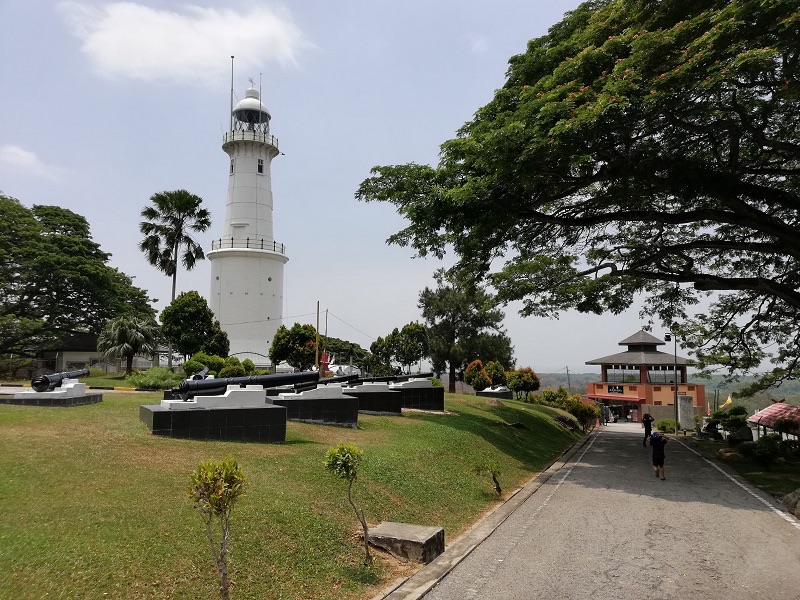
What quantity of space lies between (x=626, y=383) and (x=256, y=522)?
2369 inches

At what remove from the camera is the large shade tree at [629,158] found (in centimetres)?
1413

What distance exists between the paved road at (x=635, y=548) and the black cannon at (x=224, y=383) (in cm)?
794

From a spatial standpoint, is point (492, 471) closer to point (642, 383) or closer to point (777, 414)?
point (777, 414)

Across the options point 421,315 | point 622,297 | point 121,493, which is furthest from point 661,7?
point 421,315

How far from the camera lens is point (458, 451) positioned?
16531mm

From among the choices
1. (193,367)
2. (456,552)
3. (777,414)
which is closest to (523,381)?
(777,414)

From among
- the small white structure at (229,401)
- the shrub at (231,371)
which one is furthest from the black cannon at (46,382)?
the shrub at (231,371)

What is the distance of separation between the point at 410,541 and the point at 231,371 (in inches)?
943

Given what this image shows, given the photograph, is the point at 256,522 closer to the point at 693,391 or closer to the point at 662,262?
the point at 662,262

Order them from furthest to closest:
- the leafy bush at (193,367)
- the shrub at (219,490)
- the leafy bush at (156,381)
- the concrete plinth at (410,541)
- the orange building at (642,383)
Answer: the orange building at (642,383)
the leafy bush at (193,367)
the leafy bush at (156,381)
the concrete plinth at (410,541)
the shrub at (219,490)

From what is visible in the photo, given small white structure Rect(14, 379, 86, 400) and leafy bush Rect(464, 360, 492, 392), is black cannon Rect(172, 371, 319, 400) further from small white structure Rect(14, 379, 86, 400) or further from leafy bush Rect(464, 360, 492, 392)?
leafy bush Rect(464, 360, 492, 392)

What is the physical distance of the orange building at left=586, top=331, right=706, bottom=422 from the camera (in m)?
59.0

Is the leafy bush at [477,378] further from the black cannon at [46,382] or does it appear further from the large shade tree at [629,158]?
the black cannon at [46,382]

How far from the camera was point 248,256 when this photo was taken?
4275 centimetres
